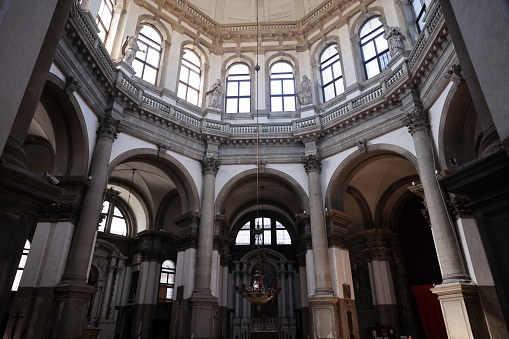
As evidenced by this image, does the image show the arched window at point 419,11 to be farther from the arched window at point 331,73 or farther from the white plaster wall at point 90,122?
the white plaster wall at point 90,122

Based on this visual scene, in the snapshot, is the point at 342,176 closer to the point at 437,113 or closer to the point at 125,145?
the point at 437,113

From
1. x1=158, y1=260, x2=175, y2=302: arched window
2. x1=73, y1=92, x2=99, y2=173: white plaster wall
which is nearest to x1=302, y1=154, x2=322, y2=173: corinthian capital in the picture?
x1=73, y1=92, x2=99, y2=173: white plaster wall

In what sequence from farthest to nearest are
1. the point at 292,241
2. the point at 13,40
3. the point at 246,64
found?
the point at 292,241 < the point at 246,64 < the point at 13,40

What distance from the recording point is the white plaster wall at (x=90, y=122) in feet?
37.1

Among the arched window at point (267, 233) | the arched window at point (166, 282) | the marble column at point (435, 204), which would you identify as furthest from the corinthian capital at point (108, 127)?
the arched window at point (267, 233)

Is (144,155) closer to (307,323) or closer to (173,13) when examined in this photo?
(173,13)

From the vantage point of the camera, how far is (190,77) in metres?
17.9

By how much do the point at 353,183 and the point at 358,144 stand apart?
3.51 metres

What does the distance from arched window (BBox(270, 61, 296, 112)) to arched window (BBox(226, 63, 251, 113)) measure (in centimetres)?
131

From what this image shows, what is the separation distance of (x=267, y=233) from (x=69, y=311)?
13.7 meters

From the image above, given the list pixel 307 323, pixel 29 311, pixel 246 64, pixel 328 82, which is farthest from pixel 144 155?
pixel 307 323

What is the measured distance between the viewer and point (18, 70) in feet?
11.6

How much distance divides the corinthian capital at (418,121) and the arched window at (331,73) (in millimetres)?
5265

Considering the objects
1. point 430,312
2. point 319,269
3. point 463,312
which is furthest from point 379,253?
point 463,312
